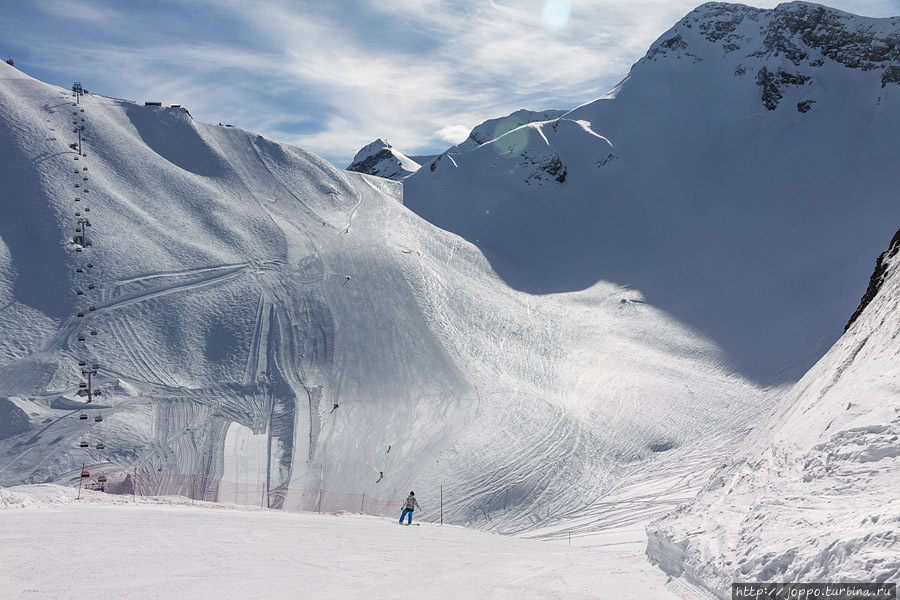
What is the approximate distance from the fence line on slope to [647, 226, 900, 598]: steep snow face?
13.6 m

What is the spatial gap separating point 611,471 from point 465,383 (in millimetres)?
7894

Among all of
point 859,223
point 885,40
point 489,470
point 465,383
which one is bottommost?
point 489,470

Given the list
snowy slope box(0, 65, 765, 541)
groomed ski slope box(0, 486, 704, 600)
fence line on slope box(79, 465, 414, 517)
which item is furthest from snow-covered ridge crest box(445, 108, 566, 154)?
groomed ski slope box(0, 486, 704, 600)

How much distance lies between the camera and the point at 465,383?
93.2ft

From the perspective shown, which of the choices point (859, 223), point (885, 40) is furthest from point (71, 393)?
point (885, 40)

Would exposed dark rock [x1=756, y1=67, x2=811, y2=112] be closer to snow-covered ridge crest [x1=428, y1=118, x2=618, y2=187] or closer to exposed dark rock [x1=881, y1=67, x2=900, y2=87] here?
exposed dark rock [x1=881, y1=67, x2=900, y2=87]

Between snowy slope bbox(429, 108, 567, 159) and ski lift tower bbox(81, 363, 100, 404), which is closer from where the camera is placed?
ski lift tower bbox(81, 363, 100, 404)

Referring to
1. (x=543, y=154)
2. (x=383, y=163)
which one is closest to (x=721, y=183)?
(x=543, y=154)

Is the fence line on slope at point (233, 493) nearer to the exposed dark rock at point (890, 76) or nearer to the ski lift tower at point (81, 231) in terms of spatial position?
the ski lift tower at point (81, 231)

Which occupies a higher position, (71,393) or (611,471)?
(71,393)

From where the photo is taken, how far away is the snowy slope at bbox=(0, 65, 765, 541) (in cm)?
2233

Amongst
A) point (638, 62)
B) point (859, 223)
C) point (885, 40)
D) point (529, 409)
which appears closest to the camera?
point (529, 409)

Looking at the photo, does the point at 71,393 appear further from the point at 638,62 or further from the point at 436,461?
the point at 638,62

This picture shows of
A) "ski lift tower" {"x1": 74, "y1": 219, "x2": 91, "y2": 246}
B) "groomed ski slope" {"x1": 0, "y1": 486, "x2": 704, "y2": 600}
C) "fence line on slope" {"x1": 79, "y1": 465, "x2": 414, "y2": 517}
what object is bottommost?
"groomed ski slope" {"x1": 0, "y1": 486, "x2": 704, "y2": 600}
